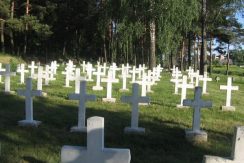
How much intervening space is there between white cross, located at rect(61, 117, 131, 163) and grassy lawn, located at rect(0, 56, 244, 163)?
209cm

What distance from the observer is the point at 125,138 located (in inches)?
310

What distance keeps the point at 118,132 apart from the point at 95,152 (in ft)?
13.7

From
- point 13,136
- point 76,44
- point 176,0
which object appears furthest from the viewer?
point 76,44

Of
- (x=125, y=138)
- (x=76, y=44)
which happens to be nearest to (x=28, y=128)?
(x=125, y=138)

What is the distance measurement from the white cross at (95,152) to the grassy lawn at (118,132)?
2089mm

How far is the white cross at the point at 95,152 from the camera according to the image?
13.5ft

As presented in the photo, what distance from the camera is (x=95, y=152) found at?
164 inches

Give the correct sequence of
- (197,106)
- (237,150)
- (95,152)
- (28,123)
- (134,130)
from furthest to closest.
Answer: (197,106)
(28,123)
(134,130)
(95,152)
(237,150)

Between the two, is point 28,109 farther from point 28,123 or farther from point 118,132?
point 118,132

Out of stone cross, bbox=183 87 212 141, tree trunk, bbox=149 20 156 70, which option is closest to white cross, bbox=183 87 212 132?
stone cross, bbox=183 87 212 141

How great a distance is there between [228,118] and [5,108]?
4.84 meters

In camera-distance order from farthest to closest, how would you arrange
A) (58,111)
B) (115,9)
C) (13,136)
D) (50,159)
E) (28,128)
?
(115,9), (58,111), (28,128), (13,136), (50,159)

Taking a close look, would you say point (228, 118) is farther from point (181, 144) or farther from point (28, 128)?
point (28, 128)

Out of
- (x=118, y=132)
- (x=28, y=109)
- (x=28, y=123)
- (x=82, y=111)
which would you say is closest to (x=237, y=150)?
(x=118, y=132)
